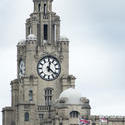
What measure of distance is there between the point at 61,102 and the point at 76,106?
2672 millimetres

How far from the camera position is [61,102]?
197 m

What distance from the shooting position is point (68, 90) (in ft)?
656

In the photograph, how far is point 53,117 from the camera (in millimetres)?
197750

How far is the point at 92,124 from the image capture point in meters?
198

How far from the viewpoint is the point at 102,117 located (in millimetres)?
199375

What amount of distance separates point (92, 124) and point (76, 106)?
4140 mm

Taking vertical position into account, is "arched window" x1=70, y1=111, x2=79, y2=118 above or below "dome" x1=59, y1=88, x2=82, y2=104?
below

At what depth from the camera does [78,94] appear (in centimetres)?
19988

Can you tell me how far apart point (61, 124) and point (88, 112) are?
562 cm

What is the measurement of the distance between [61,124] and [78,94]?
7.26 meters

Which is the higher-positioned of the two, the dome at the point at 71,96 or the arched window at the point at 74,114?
the dome at the point at 71,96

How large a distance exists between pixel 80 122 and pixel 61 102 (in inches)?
199

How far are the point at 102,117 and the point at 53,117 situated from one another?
864 centimetres

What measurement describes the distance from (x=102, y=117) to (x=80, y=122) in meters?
5.61
